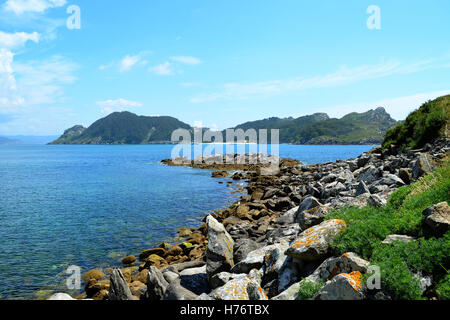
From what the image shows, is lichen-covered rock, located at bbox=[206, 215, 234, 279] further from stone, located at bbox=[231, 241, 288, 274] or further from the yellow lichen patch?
the yellow lichen patch

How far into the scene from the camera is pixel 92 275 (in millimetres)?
14203

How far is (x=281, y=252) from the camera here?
30.2 ft

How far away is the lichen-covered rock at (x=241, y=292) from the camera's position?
7262 millimetres

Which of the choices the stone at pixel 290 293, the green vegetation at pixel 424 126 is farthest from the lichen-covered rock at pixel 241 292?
the green vegetation at pixel 424 126

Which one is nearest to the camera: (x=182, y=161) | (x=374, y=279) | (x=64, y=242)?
(x=374, y=279)

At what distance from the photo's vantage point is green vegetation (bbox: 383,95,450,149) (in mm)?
28172

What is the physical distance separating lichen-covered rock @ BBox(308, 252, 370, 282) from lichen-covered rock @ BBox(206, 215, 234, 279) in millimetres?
3480

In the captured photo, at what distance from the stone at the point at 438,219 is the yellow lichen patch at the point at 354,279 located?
236 cm

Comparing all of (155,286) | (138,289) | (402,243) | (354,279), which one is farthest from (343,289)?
(138,289)

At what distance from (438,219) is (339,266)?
8.83ft

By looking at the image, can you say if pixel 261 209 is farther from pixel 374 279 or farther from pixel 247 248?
pixel 374 279

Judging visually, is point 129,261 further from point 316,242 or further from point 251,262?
point 316,242
